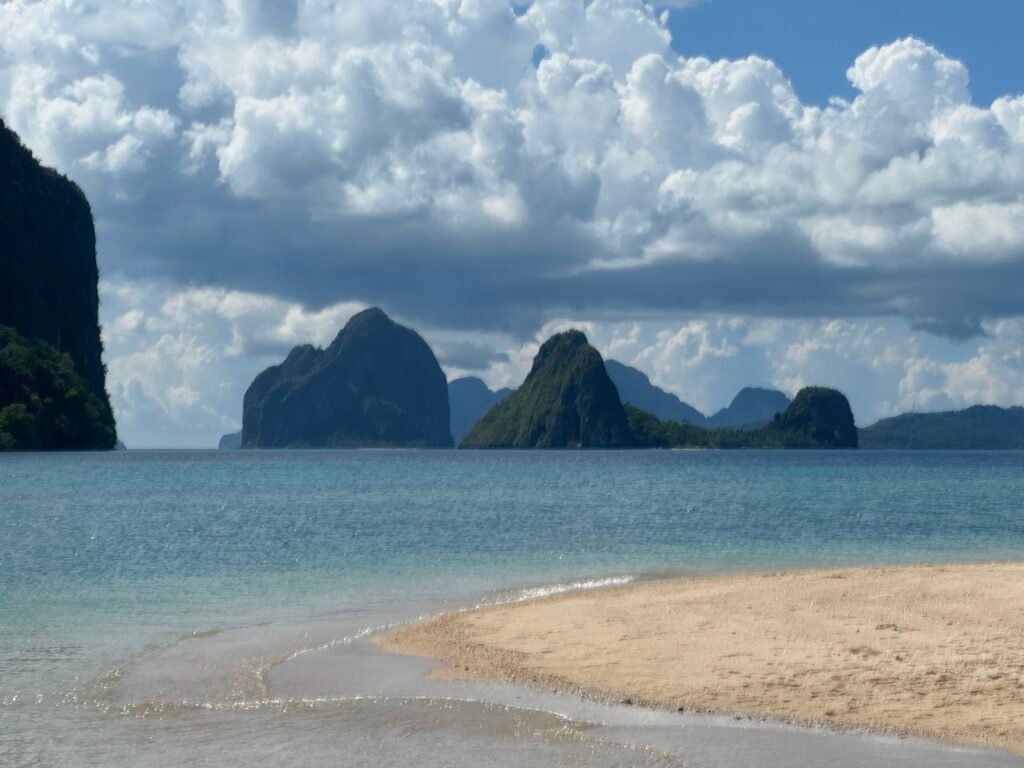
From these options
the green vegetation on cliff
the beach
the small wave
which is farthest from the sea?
the green vegetation on cliff

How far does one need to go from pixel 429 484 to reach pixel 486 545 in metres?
57.6

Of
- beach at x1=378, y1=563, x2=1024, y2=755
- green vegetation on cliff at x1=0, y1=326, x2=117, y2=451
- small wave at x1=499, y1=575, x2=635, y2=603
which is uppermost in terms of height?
green vegetation on cliff at x1=0, y1=326, x2=117, y2=451

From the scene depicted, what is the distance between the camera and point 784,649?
19.2m

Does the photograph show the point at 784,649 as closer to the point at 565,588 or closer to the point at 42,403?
the point at 565,588

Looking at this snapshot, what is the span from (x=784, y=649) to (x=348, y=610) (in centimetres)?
1200

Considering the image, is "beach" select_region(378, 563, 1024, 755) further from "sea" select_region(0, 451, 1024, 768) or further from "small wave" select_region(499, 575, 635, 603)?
"small wave" select_region(499, 575, 635, 603)

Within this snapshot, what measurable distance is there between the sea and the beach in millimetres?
810

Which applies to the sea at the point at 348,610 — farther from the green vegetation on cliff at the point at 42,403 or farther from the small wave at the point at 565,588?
the green vegetation on cliff at the point at 42,403

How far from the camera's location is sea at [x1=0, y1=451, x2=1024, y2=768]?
1477cm

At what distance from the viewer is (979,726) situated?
14898mm

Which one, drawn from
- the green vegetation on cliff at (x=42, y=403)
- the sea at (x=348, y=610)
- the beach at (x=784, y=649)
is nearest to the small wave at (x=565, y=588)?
the sea at (x=348, y=610)

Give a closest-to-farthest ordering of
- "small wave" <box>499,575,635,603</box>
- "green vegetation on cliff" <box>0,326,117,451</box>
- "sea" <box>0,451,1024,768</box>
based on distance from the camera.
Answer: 1. "sea" <box>0,451,1024,768</box>
2. "small wave" <box>499,575,635,603</box>
3. "green vegetation on cliff" <box>0,326,117,451</box>

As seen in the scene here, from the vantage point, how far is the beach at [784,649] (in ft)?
52.1

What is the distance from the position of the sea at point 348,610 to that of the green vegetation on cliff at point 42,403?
101886 millimetres
